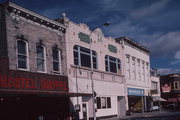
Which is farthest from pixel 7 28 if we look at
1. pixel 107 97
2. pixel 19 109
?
pixel 107 97

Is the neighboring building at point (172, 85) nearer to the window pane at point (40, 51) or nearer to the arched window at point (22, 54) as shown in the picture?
the window pane at point (40, 51)

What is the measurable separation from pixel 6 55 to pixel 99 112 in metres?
14.9

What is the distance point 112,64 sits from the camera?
1403 inches

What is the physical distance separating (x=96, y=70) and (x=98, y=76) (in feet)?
2.79

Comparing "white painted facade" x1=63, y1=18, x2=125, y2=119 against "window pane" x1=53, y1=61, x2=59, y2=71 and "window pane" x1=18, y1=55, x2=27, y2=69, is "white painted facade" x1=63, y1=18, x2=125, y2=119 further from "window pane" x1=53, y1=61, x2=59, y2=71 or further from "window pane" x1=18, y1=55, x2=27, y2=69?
"window pane" x1=18, y1=55, x2=27, y2=69

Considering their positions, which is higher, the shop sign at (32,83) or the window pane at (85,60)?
the window pane at (85,60)

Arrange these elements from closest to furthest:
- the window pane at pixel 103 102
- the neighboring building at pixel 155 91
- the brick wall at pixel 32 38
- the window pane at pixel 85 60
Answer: the brick wall at pixel 32 38, the window pane at pixel 85 60, the window pane at pixel 103 102, the neighboring building at pixel 155 91

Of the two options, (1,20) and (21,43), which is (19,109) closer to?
(21,43)

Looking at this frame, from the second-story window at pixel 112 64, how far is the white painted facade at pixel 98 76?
44 cm

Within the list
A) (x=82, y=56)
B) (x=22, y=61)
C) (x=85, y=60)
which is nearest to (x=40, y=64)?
(x=22, y=61)

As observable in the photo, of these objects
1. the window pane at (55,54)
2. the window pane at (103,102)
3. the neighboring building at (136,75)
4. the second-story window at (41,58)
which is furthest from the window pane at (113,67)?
the second-story window at (41,58)

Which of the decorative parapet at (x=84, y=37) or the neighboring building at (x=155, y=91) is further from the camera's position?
the neighboring building at (x=155, y=91)

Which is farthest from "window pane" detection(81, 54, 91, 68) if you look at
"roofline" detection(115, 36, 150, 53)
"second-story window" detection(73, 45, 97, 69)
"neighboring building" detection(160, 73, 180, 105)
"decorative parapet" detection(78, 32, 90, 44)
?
"neighboring building" detection(160, 73, 180, 105)

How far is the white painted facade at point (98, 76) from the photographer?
27062mm
